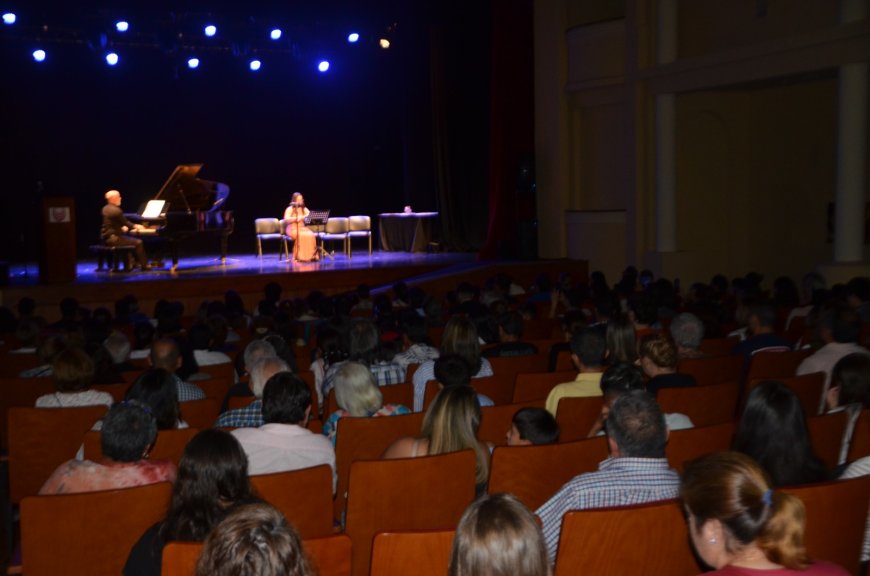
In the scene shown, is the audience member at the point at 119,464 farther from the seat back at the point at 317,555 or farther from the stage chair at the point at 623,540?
the stage chair at the point at 623,540

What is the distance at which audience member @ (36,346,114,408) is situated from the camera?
17.1 ft

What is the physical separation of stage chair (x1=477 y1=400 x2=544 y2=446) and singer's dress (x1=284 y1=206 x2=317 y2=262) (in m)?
12.4

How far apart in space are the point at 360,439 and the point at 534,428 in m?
0.87

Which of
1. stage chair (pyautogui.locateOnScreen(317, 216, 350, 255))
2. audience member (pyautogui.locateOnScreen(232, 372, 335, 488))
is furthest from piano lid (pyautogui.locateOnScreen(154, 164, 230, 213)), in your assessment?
audience member (pyautogui.locateOnScreen(232, 372, 335, 488))

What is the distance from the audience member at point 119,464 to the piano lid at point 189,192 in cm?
1234

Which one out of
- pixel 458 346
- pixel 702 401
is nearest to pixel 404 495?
pixel 702 401

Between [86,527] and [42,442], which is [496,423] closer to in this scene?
[86,527]

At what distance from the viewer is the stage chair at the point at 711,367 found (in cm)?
583

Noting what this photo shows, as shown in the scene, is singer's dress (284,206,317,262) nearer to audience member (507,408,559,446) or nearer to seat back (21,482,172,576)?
audience member (507,408,559,446)

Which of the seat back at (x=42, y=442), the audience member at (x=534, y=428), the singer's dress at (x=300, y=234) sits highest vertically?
the singer's dress at (x=300, y=234)

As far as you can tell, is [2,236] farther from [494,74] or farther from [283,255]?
[494,74]

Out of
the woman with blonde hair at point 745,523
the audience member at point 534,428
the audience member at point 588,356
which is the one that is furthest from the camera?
the audience member at point 588,356

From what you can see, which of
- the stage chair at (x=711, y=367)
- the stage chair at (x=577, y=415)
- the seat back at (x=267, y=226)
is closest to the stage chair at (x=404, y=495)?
the stage chair at (x=577, y=415)

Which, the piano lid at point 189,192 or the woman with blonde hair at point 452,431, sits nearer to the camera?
the woman with blonde hair at point 452,431
